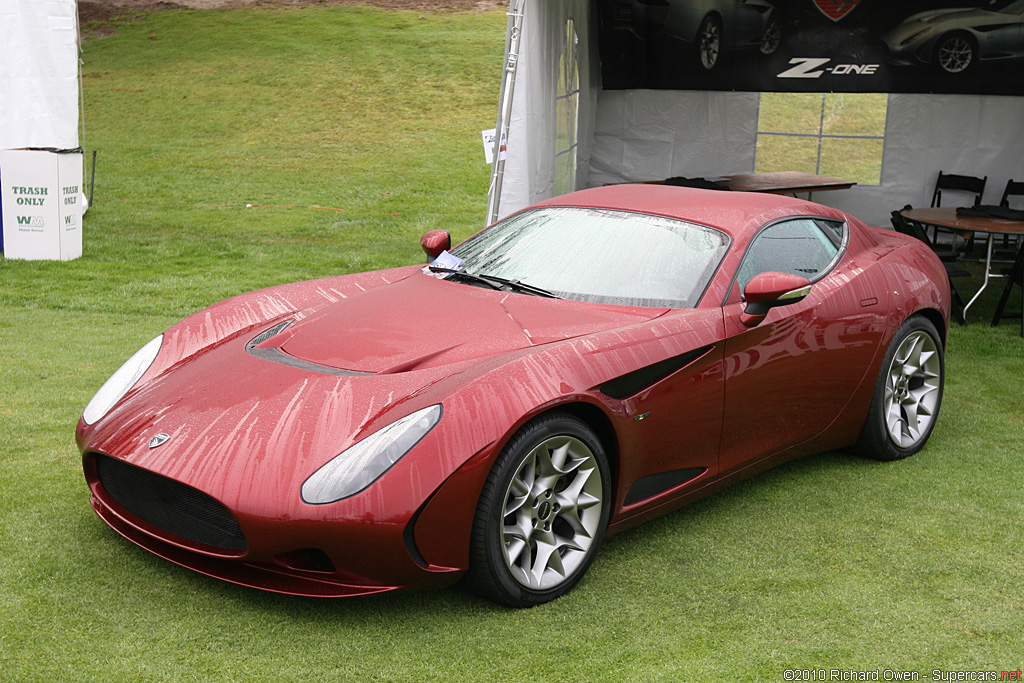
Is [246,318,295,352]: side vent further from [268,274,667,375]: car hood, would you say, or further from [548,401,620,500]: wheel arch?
[548,401,620,500]: wheel arch

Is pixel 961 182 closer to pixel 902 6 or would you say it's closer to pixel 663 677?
pixel 902 6

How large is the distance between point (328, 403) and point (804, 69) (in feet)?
35.8

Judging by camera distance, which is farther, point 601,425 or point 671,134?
point 671,134

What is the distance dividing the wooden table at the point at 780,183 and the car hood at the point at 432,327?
8.05 metres

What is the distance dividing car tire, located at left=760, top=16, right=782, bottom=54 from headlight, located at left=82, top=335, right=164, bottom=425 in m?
10.3

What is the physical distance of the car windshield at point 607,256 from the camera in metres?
3.69

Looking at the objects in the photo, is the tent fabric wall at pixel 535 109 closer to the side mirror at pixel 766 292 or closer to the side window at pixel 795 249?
the side window at pixel 795 249

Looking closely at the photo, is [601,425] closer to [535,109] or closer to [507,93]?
[507,93]

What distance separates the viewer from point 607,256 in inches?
152

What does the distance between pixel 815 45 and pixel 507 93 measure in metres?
6.59

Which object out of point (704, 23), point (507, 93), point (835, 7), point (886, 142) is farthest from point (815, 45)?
point (507, 93)

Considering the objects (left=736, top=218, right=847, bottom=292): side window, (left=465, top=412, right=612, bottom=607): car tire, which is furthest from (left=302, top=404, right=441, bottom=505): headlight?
(left=736, top=218, right=847, bottom=292): side window

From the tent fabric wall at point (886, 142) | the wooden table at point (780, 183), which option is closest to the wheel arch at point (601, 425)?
the wooden table at point (780, 183)

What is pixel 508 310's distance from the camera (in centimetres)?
357
